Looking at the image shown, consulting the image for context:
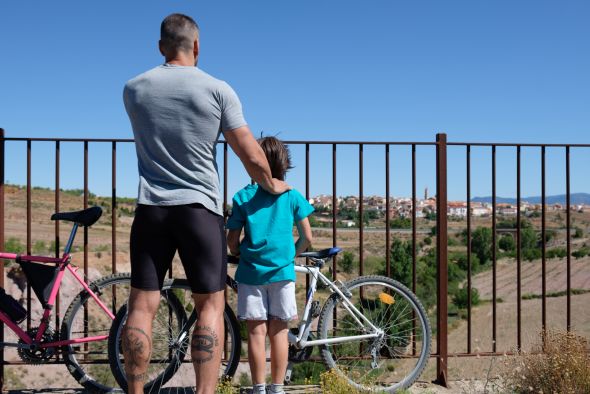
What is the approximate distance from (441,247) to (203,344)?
237 centimetres

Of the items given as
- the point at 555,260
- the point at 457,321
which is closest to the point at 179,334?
the point at 457,321

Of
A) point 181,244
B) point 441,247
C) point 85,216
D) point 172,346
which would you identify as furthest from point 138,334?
point 441,247

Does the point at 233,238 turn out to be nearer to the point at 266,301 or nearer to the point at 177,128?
the point at 266,301

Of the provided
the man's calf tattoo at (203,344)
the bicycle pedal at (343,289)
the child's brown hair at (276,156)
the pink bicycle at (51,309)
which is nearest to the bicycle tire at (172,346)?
the pink bicycle at (51,309)

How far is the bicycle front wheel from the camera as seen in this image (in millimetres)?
4465

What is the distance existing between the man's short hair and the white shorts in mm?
1380

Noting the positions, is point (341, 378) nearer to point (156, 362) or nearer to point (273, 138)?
point (156, 362)

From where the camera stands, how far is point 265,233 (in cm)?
372

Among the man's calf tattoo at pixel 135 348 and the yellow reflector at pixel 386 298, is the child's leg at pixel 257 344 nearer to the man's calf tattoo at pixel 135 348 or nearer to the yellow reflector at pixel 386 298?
the man's calf tattoo at pixel 135 348

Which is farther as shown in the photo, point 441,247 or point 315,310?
point 441,247

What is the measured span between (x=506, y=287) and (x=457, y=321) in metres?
26.7

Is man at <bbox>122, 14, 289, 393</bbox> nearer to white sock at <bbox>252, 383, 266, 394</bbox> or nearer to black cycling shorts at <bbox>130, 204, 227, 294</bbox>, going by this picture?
black cycling shorts at <bbox>130, 204, 227, 294</bbox>

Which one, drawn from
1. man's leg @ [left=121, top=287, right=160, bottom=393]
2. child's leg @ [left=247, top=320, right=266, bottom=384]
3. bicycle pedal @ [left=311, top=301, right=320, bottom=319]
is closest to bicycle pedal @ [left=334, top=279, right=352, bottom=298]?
bicycle pedal @ [left=311, top=301, right=320, bottom=319]

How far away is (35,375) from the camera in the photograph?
14133mm
